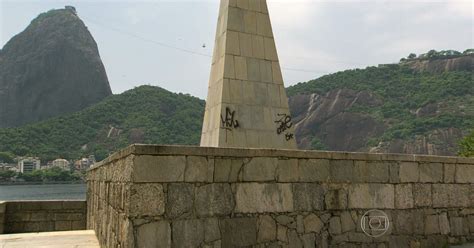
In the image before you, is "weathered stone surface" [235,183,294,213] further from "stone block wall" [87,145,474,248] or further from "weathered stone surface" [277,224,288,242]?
"weathered stone surface" [277,224,288,242]

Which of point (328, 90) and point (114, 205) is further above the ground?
point (328, 90)

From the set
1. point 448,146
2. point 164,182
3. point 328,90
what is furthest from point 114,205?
point 328,90

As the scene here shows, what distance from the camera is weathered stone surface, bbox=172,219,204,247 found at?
3.93 metres

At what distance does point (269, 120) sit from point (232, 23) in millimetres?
1852

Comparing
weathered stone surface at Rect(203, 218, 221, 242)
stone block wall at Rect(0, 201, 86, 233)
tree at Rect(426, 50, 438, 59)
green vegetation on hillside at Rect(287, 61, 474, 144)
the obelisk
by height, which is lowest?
→ stone block wall at Rect(0, 201, 86, 233)

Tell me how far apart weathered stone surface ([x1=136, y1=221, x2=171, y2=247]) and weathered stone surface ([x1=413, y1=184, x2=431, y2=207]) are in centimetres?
334

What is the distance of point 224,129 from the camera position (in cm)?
691

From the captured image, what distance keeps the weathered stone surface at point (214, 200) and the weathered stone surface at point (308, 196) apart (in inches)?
31.3

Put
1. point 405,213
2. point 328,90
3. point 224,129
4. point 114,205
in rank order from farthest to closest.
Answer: point 328,90 → point 224,129 → point 405,213 → point 114,205

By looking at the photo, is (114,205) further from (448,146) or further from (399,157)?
(448,146)

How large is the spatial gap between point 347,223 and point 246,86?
319cm

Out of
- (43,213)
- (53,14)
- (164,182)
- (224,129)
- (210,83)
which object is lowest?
(43,213)

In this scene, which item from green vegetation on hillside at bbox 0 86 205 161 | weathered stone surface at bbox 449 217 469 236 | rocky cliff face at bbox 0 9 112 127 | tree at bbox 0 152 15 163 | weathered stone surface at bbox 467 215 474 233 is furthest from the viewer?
rocky cliff face at bbox 0 9 112 127

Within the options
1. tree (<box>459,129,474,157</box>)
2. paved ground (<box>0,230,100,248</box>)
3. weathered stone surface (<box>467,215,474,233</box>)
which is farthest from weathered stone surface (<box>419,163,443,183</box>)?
tree (<box>459,129,474,157</box>)
